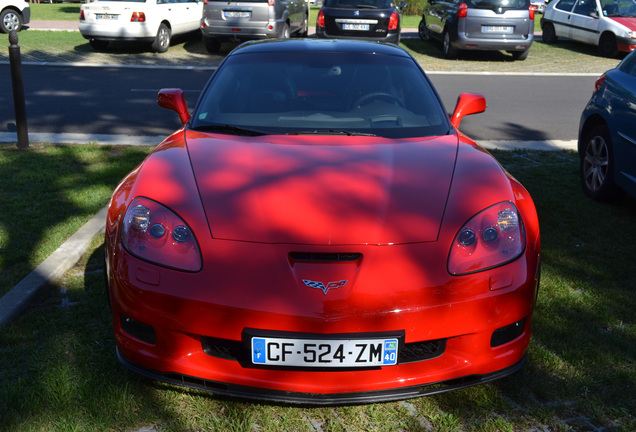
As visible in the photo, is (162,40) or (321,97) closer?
(321,97)

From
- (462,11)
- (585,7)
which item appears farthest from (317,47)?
(585,7)

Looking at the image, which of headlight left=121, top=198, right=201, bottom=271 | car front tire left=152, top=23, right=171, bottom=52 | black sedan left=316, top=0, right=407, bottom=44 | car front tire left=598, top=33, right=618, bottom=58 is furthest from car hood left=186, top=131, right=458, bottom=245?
car front tire left=598, top=33, right=618, bottom=58

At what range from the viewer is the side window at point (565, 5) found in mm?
18859

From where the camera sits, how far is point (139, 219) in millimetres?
2840

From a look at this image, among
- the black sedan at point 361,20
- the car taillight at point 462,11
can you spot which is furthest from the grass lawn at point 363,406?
the car taillight at point 462,11

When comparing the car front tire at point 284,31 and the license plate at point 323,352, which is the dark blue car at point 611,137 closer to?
the license plate at point 323,352

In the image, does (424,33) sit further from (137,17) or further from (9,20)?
(9,20)

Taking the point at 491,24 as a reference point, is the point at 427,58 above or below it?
below

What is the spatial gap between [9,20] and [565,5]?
16134mm

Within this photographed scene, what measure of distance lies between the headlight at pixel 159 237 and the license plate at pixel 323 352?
0.41 metres

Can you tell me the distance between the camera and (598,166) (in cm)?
581

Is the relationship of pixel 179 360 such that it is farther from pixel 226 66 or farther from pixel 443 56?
pixel 443 56

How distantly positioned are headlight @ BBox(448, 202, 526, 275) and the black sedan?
13.3 meters

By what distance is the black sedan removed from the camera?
1549 centimetres
